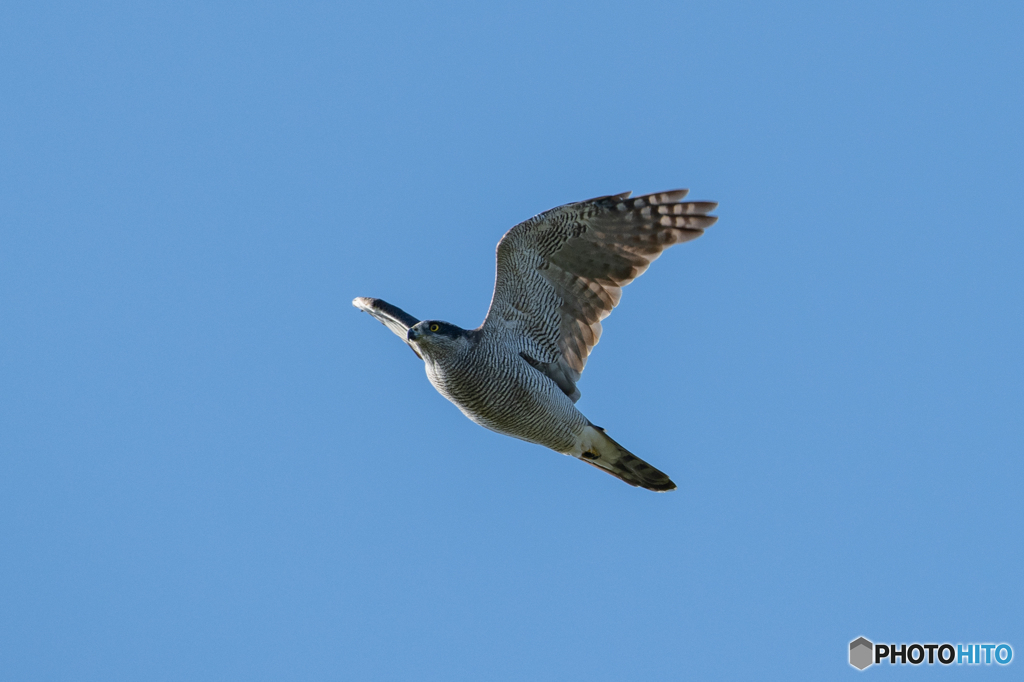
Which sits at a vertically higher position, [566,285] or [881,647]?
[566,285]

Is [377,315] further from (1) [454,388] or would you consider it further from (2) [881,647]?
(2) [881,647]

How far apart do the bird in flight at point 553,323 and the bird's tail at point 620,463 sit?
1cm

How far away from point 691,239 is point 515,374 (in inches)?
86.5

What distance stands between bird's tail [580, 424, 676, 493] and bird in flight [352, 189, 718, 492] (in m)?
0.01

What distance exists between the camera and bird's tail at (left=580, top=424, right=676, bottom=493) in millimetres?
11680

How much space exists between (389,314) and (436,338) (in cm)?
130

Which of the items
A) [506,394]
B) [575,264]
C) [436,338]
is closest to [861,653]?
[506,394]

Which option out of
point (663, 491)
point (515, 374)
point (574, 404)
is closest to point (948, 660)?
point (663, 491)

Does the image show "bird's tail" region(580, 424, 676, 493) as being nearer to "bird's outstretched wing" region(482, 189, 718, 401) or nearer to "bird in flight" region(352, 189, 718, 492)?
"bird in flight" region(352, 189, 718, 492)

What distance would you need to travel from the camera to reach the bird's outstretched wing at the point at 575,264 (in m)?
11.2

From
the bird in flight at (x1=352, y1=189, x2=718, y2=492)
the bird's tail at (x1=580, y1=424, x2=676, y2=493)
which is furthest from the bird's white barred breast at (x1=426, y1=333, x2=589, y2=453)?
the bird's tail at (x1=580, y1=424, x2=676, y2=493)

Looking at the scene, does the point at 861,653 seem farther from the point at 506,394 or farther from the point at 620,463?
the point at 506,394

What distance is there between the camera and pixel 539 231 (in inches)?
439

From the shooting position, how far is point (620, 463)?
11.9 meters
